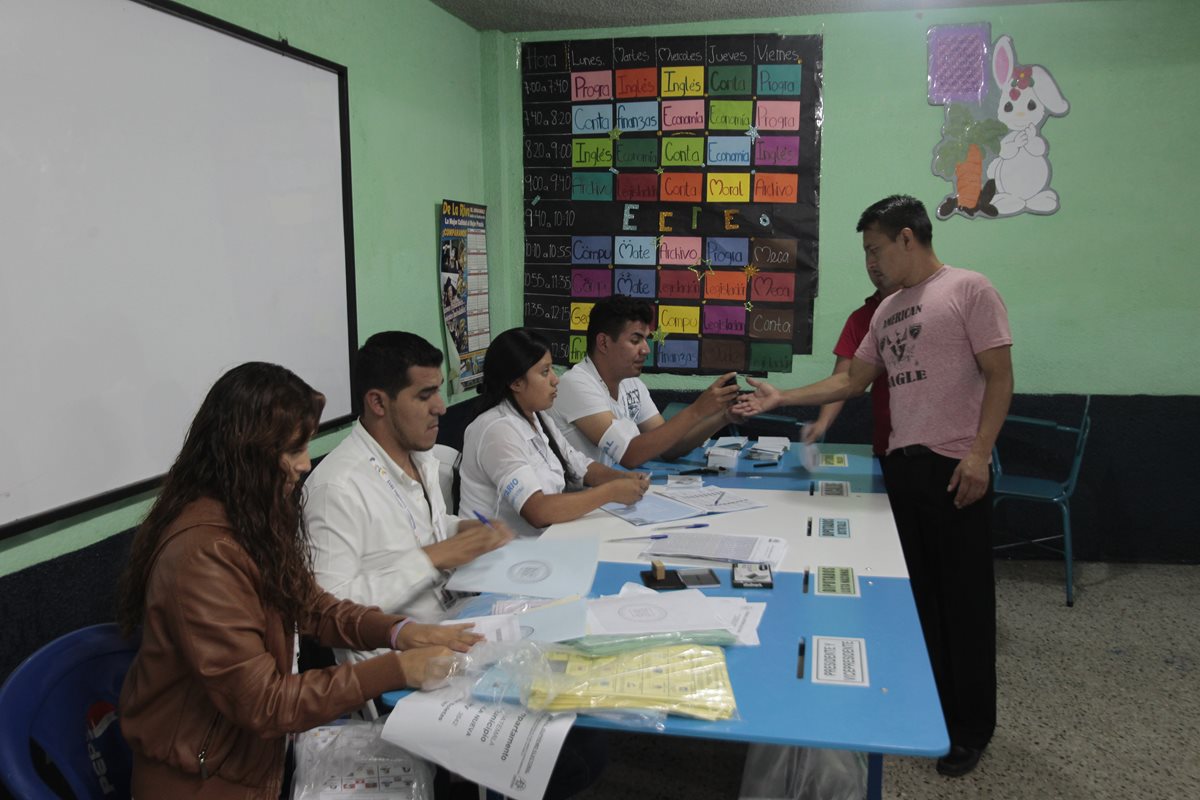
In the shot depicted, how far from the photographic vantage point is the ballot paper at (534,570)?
1800 mm

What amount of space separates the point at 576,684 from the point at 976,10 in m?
3.93

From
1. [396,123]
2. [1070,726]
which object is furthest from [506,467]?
[1070,726]

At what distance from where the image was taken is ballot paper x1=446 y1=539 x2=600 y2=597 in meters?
1.80

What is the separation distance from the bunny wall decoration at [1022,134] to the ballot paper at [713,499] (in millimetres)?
2461

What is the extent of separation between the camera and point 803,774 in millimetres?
1889

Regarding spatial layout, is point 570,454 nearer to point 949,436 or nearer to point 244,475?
point 949,436

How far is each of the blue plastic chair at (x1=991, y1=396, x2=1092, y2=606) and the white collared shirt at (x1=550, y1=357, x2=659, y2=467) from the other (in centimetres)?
154

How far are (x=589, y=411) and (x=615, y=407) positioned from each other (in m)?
0.18

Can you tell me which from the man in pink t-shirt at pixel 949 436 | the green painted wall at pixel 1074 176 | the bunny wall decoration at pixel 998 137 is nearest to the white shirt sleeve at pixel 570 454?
the man in pink t-shirt at pixel 949 436

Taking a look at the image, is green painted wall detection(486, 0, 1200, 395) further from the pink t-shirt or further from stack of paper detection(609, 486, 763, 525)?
stack of paper detection(609, 486, 763, 525)

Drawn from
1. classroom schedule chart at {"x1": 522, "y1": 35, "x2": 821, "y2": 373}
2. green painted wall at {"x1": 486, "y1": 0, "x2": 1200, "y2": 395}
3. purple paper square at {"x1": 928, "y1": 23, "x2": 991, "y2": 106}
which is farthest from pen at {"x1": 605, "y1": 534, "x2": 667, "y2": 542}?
purple paper square at {"x1": 928, "y1": 23, "x2": 991, "y2": 106}

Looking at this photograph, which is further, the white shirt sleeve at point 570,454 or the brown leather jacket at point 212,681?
Result: the white shirt sleeve at point 570,454

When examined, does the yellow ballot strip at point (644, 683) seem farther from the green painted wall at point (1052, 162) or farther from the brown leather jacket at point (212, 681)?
the green painted wall at point (1052, 162)

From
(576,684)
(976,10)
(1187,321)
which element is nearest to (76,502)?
(576,684)
